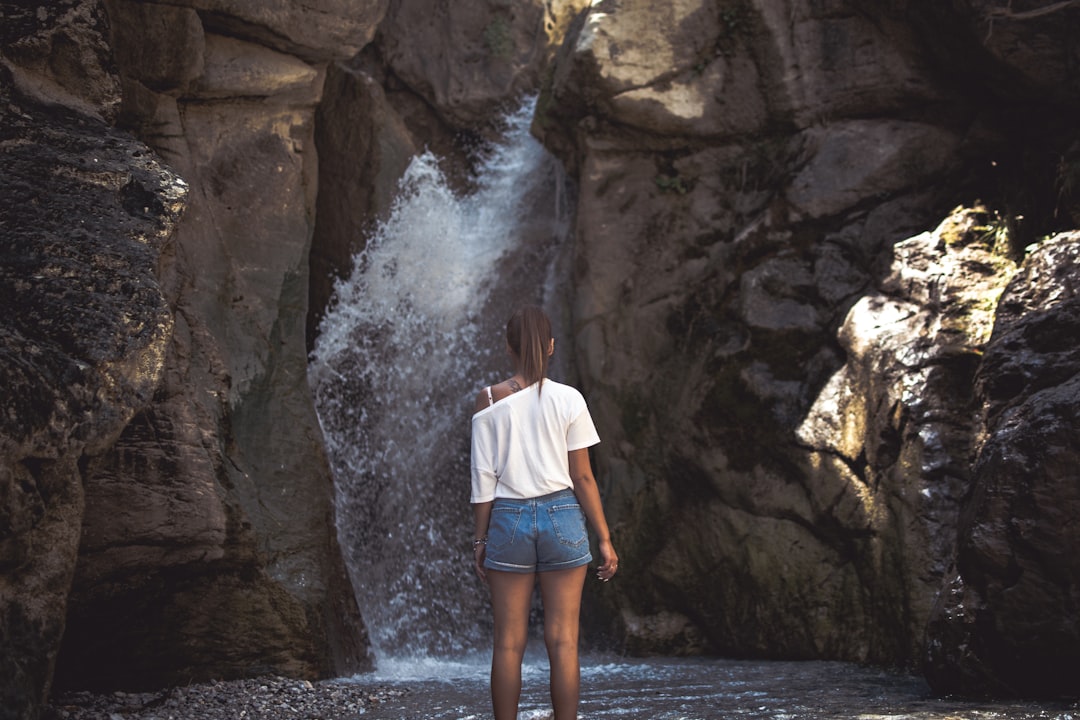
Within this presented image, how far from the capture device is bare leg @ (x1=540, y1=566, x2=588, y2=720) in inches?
150

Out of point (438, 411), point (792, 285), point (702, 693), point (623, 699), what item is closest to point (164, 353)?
point (623, 699)

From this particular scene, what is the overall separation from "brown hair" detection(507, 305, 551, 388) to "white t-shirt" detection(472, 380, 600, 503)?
2.1 inches

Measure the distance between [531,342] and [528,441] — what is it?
Answer: 39cm

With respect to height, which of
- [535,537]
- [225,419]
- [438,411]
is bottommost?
[535,537]

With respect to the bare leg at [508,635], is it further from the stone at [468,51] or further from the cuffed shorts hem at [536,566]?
the stone at [468,51]

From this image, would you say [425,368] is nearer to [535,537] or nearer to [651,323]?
[651,323]

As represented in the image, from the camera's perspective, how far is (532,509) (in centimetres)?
389

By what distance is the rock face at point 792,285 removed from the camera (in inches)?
271

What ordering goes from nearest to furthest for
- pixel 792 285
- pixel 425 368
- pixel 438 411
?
pixel 792 285, pixel 438 411, pixel 425 368

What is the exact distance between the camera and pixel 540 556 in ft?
12.7

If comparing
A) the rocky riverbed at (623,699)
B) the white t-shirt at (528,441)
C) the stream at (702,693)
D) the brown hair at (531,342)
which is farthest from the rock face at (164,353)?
the brown hair at (531,342)

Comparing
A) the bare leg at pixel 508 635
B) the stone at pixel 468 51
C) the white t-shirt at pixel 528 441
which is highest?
the stone at pixel 468 51

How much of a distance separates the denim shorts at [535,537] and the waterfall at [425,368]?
458 cm

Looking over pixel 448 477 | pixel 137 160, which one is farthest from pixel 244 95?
pixel 448 477
